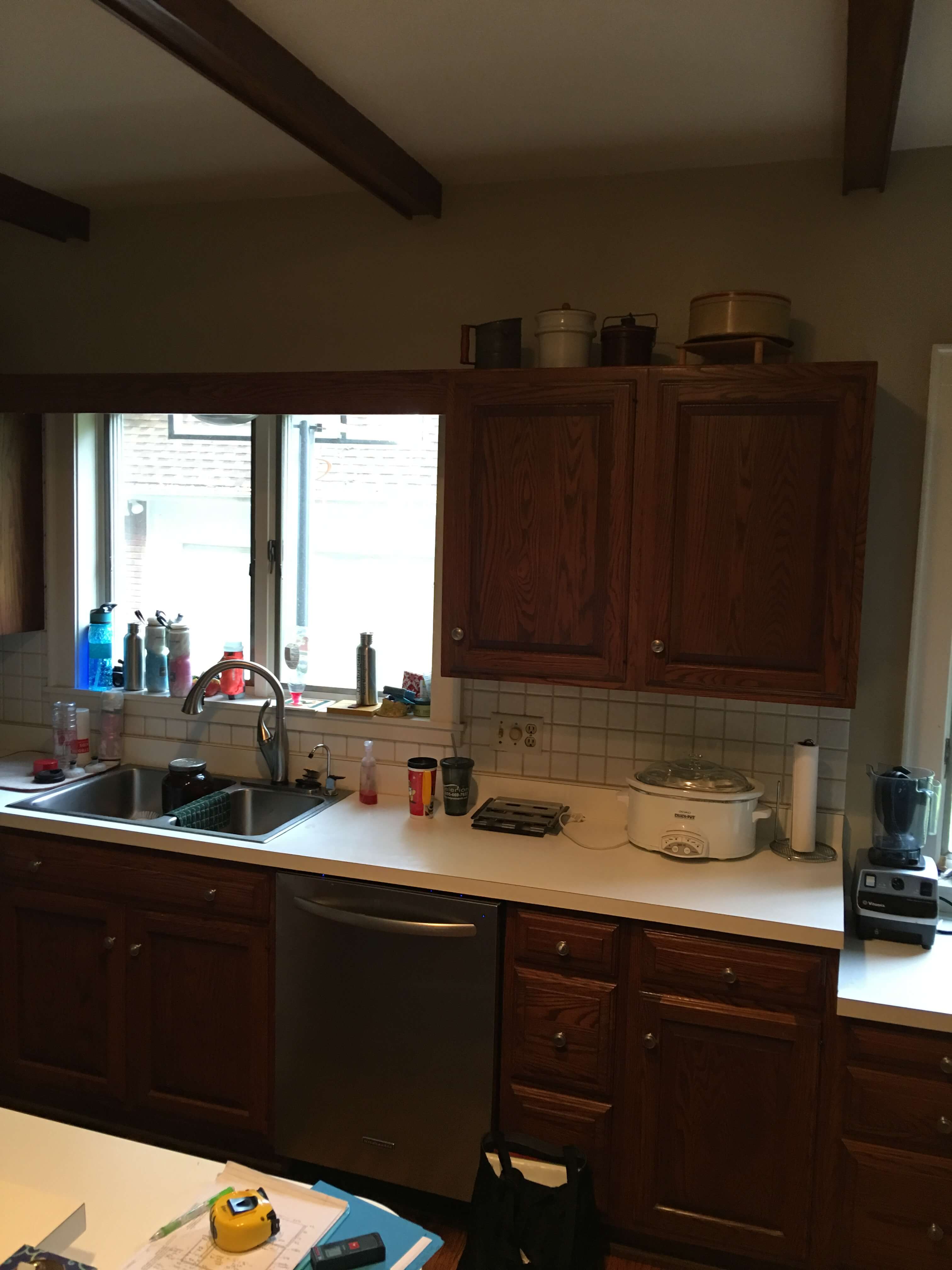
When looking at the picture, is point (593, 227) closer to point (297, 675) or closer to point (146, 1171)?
point (297, 675)

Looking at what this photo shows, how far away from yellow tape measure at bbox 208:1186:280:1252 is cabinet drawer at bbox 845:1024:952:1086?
4.44ft

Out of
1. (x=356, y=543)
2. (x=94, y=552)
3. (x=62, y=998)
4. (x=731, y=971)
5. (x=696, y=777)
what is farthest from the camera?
(x=94, y=552)

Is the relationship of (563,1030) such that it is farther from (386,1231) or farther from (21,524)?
(21,524)

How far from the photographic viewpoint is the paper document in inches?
45.6

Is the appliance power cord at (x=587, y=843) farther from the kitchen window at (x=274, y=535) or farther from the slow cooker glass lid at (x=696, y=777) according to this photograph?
the kitchen window at (x=274, y=535)

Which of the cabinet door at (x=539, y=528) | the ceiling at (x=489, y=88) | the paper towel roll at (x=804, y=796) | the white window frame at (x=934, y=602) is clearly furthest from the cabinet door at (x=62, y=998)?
the white window frame at (x=934, y=602)

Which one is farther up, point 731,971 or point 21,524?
point 21,524

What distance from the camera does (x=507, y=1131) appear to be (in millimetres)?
2330

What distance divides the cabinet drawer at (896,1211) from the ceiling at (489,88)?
222 cm

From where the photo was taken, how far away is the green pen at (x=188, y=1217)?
1203mm

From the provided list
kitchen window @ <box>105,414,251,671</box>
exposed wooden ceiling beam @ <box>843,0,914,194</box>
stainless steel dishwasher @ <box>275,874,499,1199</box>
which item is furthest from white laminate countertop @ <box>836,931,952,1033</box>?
kitchen window @ <box>105,414,251,671</box>

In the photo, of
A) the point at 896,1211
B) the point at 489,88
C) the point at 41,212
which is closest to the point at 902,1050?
the point at 896,1211

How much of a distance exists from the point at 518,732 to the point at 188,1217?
1.79m

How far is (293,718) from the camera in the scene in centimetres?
311
